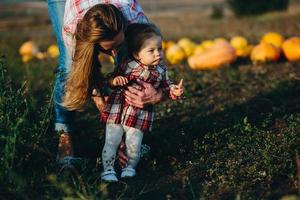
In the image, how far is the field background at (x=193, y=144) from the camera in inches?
125

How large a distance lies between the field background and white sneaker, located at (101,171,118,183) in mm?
62

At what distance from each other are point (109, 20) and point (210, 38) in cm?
619

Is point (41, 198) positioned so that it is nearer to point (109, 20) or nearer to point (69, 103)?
point (69, 103)

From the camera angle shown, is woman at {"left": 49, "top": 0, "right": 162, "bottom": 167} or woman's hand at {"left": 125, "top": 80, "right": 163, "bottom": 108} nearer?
woman at {"left": 49, "top": 0, "right": 162, "bottom": 167}

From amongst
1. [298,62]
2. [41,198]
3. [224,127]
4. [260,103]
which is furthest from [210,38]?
[41,198]

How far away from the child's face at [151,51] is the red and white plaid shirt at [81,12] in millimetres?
274

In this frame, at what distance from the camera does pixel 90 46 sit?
3596mm

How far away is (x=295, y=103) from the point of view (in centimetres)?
501

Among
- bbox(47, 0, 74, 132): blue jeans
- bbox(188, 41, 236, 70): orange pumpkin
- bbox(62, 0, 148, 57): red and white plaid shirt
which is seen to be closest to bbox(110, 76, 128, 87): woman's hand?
bbox(62, 0, 148, 57): red and white plaid shirt

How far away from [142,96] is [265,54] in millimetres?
3672

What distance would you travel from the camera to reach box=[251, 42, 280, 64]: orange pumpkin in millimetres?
6977

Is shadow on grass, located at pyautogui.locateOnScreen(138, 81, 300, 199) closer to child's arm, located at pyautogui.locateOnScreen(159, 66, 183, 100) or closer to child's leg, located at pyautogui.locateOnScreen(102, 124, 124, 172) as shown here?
child's leg, located at pyautogui.locateOnScreen(102, 124, 124, 172)

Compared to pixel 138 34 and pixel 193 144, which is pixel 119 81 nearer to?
pixel 138 34

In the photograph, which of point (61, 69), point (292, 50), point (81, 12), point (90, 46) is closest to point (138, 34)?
point (90, 46)
